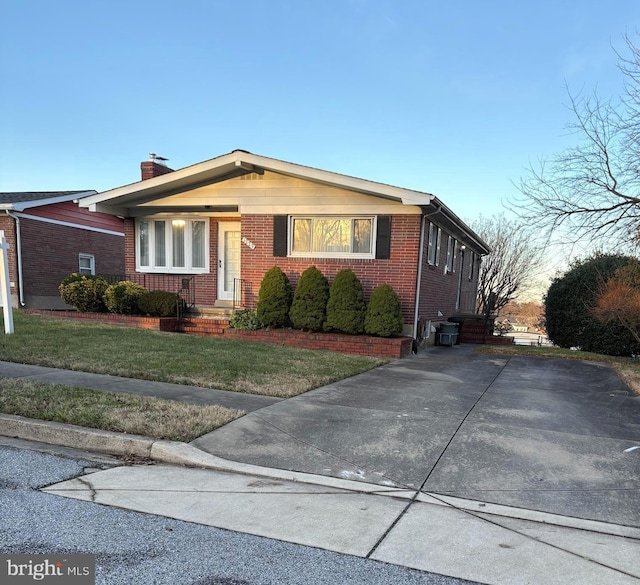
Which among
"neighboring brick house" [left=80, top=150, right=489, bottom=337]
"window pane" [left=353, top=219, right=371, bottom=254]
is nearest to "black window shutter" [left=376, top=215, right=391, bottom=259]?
"neighboring brick house" [left=80, top=150, right=489, bottom=337]

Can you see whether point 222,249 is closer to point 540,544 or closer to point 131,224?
point 131,224

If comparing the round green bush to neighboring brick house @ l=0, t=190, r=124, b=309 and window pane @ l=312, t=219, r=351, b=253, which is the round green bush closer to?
window pane @ l=312, t=219, r=351, b=253

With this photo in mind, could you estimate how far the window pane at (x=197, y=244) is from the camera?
1280cm

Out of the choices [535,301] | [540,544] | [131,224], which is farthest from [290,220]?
[535,301]

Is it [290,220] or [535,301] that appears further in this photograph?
[535,301]

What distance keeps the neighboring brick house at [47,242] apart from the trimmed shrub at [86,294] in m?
2.89

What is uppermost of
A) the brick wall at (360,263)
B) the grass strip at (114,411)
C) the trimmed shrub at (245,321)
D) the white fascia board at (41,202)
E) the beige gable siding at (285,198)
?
the white fascia board at (41,202)

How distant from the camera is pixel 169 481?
344 cm

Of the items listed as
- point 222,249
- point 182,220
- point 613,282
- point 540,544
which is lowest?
point 540,544

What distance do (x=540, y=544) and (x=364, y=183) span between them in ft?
27.1

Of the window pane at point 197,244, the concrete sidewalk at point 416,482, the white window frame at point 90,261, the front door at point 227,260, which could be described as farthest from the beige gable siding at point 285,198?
the white window frame at point 90,261

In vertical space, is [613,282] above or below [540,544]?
above

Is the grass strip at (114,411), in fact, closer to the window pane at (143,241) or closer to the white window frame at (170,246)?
the white window frame at (170,246)

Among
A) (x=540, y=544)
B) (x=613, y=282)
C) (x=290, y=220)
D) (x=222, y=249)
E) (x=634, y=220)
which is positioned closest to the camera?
(x=540, y=544)
